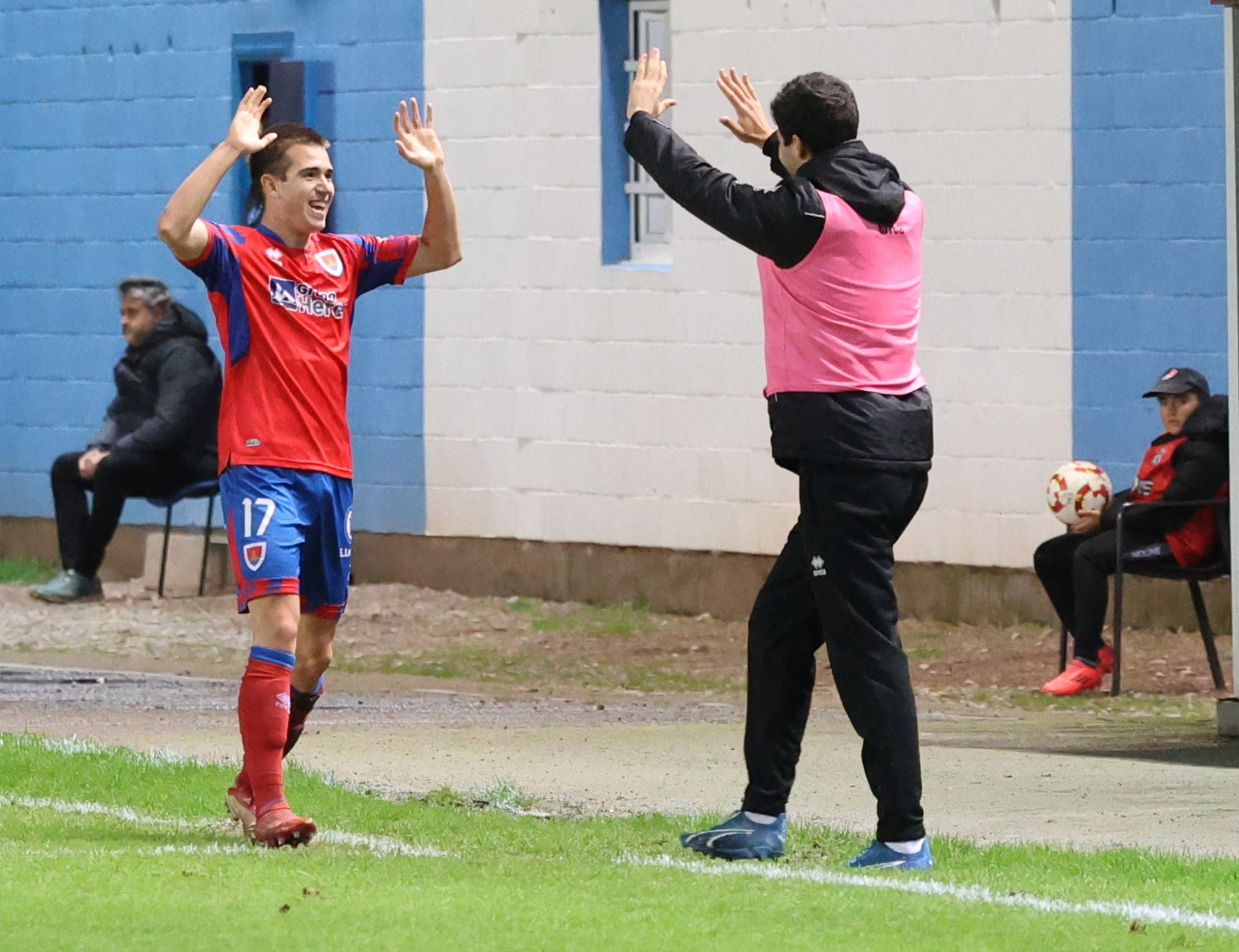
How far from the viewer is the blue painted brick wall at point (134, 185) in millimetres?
16297

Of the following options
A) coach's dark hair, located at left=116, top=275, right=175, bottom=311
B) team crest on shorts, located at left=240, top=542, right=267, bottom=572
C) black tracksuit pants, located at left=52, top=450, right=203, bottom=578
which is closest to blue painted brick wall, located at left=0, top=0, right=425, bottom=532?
coach's dark hair, located at left=116, top=275, right=175, bottom=311

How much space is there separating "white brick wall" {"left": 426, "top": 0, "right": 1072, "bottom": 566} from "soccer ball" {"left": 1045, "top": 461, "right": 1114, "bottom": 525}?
1.08 meters

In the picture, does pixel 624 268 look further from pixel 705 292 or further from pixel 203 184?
pixel 203 184

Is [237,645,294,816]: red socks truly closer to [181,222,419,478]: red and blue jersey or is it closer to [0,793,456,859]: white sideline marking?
[0,793,456,859]: white sideline marking

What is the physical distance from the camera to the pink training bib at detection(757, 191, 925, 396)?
6770 millimetres

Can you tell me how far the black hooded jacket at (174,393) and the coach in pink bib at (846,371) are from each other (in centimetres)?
924

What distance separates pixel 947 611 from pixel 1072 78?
2775 mm

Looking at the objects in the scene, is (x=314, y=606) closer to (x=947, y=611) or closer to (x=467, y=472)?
(x=947, y=611)

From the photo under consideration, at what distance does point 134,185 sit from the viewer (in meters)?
17.2

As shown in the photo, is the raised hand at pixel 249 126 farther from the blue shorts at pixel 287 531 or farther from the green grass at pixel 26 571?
the green grass at pixel 26 571

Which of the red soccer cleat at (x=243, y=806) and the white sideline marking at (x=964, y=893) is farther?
the red soccer cleat at (x=243, y=806)

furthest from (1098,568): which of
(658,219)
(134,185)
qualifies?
(134,185)

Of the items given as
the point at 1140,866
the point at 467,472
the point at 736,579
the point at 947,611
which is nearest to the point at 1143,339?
the point at 947,611

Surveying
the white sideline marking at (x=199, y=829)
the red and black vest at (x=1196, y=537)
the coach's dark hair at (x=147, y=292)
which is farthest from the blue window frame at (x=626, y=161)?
the white sideline marking at (x=199, y=829)
